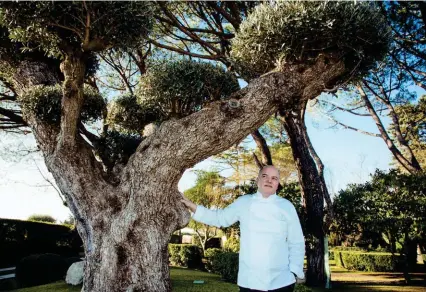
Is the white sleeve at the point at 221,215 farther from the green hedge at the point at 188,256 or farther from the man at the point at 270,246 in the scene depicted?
the green hedge at the point at 188,256

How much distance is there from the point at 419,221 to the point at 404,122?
204 inches

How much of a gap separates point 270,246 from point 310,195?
10.3 m

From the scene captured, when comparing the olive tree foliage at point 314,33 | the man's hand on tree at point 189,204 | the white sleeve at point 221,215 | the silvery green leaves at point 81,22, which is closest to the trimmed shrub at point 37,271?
the silvery green leaves at point 81,22

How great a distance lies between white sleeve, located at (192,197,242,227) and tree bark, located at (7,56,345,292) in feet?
3.83

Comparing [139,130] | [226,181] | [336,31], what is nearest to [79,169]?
[139,130]

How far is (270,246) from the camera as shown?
345cm

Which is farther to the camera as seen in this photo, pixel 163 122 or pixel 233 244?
pixel 233 244

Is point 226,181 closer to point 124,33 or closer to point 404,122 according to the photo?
point 404,122

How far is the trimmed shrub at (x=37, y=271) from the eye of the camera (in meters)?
11.5

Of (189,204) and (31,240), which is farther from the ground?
(189,204)

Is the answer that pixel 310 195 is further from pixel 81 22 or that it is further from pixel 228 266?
pixel 81 22

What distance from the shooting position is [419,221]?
12.4 m

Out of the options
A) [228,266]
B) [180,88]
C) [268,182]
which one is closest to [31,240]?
[228,266]

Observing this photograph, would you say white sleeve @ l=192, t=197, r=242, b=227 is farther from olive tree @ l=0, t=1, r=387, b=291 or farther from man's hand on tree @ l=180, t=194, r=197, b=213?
olive tree @ l=0, t=1, r=387, b=291
